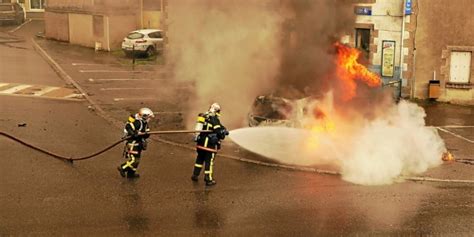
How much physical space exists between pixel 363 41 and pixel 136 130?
11.8 metres

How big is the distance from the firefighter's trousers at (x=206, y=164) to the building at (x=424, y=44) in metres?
9.85

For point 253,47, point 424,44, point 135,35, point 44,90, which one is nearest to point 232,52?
point 253,47

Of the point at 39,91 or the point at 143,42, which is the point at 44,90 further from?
the point at 143,42

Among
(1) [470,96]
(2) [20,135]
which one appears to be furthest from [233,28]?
(1) [470,96]

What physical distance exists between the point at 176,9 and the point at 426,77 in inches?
344

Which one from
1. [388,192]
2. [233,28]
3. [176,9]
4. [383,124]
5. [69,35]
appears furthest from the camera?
[69,35]

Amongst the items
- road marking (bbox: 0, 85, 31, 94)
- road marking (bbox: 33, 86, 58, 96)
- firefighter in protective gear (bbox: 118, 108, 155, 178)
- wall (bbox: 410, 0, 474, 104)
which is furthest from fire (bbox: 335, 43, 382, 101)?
road marking (bbox: 0, 85, 31, 94)

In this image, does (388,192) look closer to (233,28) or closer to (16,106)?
(233,28)

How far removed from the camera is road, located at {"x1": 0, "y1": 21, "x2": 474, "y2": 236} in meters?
8.52

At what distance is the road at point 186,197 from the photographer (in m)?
8.52

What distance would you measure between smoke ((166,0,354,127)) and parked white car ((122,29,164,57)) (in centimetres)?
1378

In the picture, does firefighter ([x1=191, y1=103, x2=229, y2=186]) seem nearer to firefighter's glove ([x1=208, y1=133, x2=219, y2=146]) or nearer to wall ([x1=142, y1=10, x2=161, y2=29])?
firefighter's glove ([x1=208, y1=133, x2=219, y2=146])

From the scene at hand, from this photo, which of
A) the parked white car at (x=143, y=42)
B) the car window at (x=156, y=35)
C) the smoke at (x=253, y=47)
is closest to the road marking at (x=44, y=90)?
the smoke at (x=253, y=47)

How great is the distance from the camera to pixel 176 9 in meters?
16.7
